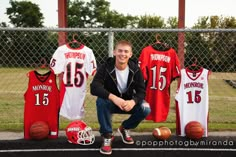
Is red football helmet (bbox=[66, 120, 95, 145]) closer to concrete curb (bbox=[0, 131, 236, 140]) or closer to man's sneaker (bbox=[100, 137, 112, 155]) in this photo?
man's sneaker (bbox=[100, 137, 112, 155])

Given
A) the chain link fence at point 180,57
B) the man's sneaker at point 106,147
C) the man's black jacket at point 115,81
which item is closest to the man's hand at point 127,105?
the man's black jacket at point 115,81

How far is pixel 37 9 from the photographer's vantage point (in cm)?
4216

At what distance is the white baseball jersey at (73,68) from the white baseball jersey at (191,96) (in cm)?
124

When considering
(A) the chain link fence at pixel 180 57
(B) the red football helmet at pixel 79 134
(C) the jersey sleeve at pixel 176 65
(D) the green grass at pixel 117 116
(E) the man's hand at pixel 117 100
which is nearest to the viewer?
(E) the man's hand at pixel 117 100

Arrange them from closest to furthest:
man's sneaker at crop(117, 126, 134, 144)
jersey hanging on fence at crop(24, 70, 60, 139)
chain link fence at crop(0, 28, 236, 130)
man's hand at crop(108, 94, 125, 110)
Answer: man's hand at crop(108, 94, 125, 110) → man's sneaker at crop(117, 126, 134, 144) → jersey hanging on fence at crop(24, 70, 60, 139) → chain link fence at crop(0, 28, 236, 130)

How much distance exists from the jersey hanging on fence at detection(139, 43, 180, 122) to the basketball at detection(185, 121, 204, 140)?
1.33ft

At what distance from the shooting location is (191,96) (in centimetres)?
476

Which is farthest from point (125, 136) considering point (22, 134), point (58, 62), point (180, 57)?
point (180, 57)

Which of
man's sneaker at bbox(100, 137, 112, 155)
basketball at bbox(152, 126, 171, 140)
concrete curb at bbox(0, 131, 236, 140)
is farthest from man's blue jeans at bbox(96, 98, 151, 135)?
concrete curb at bbox(0, 131, 236, 140)

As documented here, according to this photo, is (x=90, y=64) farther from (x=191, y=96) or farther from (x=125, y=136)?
(x=191, y=96)

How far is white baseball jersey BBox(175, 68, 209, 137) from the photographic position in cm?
474

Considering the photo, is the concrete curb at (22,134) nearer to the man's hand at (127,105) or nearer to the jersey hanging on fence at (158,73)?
the jersey hanging on fence at (158,73)

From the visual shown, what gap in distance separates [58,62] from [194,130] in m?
2.01

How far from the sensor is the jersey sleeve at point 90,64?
4.67 metres
